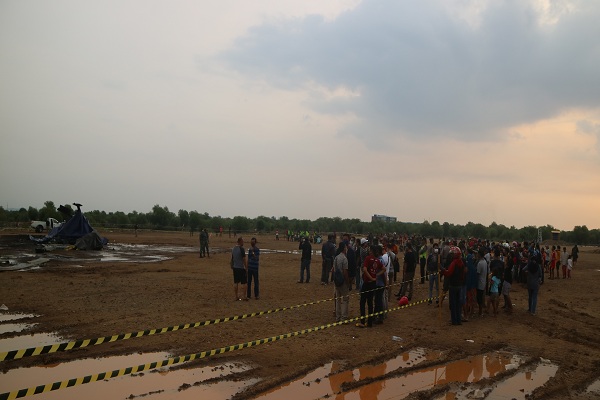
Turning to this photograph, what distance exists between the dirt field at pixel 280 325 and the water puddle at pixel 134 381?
14.3 inches

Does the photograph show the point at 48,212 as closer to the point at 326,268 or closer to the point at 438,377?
the point at 326,268

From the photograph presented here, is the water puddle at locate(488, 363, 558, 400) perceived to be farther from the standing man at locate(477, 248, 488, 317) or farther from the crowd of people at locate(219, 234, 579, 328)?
the standing man at locate(477, 248, 488, 317)

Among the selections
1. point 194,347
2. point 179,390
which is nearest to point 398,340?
point 194,347

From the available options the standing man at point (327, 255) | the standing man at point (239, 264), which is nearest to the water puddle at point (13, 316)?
the standing man at point (239, 264)

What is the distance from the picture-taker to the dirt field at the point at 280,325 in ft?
27.6

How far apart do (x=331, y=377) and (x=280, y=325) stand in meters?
3.53

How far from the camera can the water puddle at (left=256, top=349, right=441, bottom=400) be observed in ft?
22.4

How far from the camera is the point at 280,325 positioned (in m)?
10.9

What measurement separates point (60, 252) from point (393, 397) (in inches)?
1117

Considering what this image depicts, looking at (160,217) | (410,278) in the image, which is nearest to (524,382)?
(410,278)

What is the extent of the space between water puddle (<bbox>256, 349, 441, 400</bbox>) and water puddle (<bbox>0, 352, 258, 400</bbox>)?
66 centimetres

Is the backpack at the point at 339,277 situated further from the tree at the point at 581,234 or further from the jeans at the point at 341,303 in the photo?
the tree at the point at 581,234

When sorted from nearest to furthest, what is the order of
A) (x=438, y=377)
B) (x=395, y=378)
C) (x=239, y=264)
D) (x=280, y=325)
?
1. (x=395, y=378)
2. (x=438, y=377)
3. (x=280, y=325)
4. (x=239, y=264)

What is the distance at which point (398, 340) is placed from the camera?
1000 centimetres
